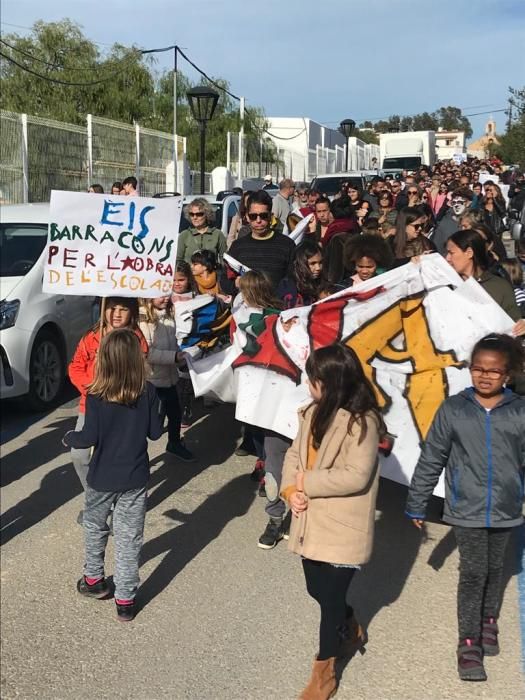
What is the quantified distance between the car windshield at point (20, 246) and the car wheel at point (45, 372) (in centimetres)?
71

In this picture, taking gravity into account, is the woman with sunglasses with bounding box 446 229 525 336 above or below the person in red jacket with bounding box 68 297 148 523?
above

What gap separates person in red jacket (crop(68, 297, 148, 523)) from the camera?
4941mm

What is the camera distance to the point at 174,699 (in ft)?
11.9

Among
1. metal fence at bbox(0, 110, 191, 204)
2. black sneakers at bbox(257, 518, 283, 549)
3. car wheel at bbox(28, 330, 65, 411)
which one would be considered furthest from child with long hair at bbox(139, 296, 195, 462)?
metal fence at bbox(0, 110, 191, 204)

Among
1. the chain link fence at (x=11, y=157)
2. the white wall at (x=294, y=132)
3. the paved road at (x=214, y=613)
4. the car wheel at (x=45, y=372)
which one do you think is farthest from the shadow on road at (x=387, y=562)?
the white wall at (x=294, y=132)

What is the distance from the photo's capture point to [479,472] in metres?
3.71

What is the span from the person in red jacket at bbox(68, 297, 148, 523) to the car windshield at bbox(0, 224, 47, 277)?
335cm

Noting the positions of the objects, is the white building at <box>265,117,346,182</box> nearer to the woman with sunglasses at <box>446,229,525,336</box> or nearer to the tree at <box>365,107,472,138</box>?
the woman with sunglasses at <box>446,229,525,336</box>

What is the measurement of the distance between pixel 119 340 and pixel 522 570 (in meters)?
2.64

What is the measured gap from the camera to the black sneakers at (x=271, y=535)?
5.16 m

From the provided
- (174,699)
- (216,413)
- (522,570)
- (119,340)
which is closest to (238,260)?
(216,413)

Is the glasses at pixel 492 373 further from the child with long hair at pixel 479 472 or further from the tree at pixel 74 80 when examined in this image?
the tree at pixel 74 80

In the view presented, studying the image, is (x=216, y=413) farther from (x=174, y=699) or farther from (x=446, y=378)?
(x=174, y=699)

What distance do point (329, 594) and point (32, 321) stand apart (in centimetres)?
515
